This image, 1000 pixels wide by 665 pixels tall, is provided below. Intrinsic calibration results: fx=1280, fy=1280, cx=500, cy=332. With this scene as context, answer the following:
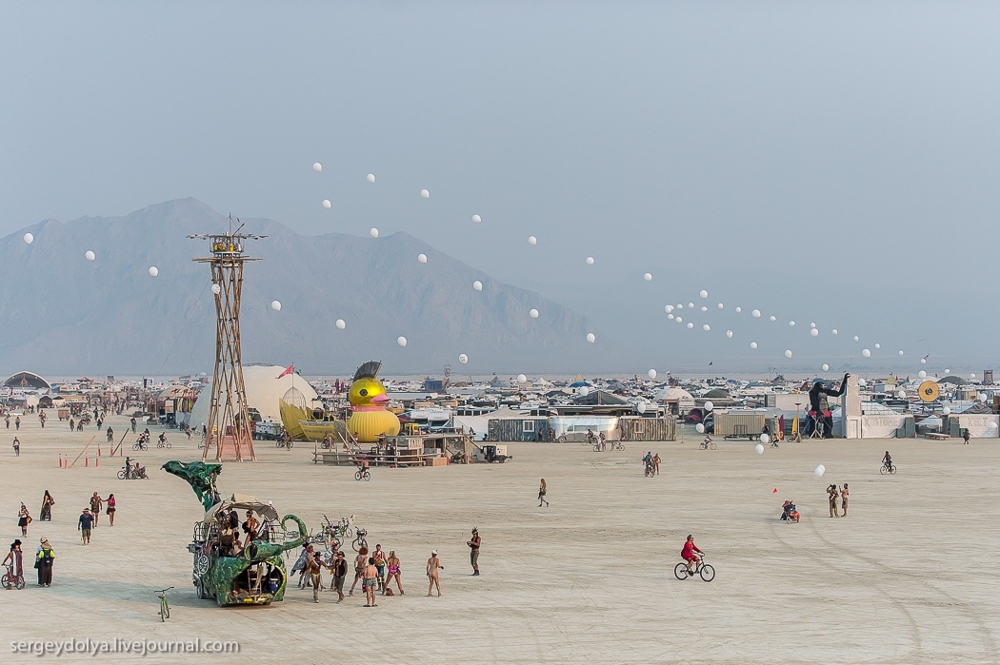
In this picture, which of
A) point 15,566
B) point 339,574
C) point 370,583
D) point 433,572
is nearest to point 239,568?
point 339,574

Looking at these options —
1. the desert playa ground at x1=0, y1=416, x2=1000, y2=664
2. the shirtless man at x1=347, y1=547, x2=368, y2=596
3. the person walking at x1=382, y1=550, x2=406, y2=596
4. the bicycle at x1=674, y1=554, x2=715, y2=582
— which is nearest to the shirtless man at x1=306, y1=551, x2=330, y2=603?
the desert playa ground at x1=0, y1=416, x2=1000, y2=664

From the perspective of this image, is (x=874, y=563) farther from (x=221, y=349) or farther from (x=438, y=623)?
(x=221, y=349)

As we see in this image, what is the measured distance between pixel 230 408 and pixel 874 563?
33.6m

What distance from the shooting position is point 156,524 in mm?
30625

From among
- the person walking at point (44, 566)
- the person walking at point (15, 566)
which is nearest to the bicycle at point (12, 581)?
the person walking at point (15, 566)

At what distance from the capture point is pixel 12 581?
72.2 feet

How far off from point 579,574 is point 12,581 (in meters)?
9.92

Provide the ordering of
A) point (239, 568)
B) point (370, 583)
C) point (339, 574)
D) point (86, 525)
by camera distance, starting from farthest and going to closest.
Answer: point (86, 525) → point (339, 574) → point (370, 583) → point (239, 568)

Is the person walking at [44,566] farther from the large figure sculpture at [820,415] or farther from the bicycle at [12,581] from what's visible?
the large figure sculpture at [820,415]

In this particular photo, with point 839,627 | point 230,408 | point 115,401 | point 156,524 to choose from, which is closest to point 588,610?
point 839,627

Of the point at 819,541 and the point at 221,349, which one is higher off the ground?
the point at 221,349

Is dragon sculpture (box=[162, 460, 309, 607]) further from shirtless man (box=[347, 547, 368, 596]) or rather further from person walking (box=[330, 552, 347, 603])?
shirtless man (box=[347, 547, 368, 596])

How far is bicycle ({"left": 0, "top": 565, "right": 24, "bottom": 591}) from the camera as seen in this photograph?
21.9 metres

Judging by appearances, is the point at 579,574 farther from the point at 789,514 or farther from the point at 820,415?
the point at 820,415
